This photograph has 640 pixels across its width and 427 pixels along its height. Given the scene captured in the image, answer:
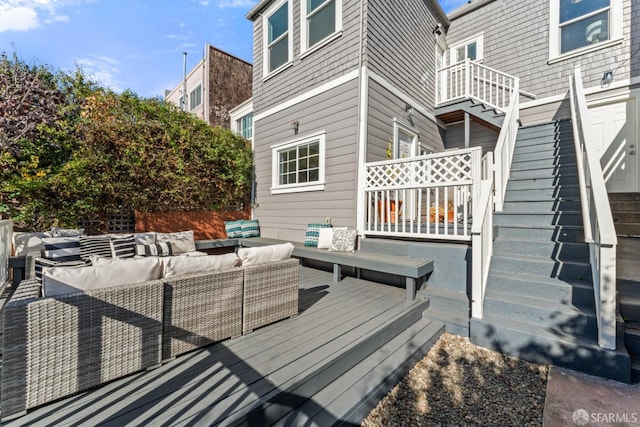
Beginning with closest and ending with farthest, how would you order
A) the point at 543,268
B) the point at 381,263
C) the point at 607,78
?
1. the point at 543,268
2. the point at 381,263
3. the point at 607,78

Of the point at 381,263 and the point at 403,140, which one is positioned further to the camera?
the point at 403,140

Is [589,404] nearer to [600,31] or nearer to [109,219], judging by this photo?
[109,219]

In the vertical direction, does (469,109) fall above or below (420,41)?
below

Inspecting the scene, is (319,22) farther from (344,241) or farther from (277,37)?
(344,241)

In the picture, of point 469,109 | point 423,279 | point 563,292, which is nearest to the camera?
point 563,292

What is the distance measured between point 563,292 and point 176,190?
671cm

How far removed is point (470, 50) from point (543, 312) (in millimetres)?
7792

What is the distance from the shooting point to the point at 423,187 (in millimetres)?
4004

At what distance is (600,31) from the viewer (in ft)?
19.3

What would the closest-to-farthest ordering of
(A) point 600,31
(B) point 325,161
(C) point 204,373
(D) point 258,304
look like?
(C) point 204,373, (D) point 258,304, (B) point 325,161, (A) point 600,31

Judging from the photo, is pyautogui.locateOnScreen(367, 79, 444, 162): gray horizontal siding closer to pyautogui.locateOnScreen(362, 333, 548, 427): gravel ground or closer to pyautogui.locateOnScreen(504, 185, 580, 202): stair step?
pyautogui.locateOnScreen(504, 185, 580, 202): stair step

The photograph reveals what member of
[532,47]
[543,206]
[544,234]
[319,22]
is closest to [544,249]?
[544,234]

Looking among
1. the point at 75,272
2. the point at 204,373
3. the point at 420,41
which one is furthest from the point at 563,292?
the point at 420,41

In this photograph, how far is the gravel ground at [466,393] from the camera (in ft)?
6.26
